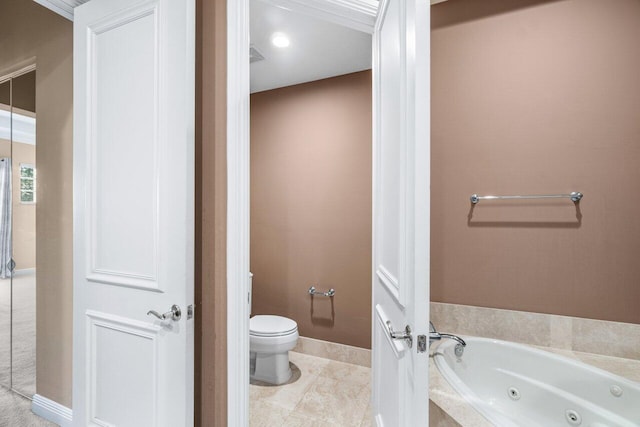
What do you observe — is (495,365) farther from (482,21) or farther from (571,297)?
(482,21)

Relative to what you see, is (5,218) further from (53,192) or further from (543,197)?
(543,197)

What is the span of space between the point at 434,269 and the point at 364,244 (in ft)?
2.17

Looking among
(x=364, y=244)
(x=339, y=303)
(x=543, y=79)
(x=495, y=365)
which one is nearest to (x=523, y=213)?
(x=543, y=79)

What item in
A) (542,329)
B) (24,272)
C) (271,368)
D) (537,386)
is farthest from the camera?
(271,368)

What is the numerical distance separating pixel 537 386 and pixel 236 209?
174 cm

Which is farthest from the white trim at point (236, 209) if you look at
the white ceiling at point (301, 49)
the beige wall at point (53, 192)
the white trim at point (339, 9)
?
the beige wall at point (53, 192)

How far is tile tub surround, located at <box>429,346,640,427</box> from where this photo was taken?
1055 mm

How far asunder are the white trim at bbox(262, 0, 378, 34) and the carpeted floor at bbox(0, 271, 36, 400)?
2117mm

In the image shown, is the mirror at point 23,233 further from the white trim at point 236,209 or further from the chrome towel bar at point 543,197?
the chrome towel bar at point 543,197

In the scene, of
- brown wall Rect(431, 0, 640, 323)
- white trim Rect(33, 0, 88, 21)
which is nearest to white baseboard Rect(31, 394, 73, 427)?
white trim Rect(33, 0, 88, 21)

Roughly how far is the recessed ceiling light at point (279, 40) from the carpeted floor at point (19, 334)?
2116 mm

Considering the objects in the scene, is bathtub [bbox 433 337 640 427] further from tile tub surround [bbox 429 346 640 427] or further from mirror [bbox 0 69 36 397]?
mirror [bbox 0 69 36 397]

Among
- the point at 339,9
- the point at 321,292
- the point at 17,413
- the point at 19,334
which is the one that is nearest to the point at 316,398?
the point at 321,292

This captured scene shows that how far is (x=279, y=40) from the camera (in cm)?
204
